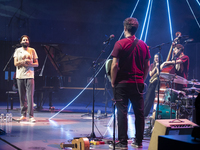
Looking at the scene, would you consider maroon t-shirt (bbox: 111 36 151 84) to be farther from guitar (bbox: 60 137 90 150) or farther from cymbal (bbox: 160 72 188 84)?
cymbal (bbox: 160 72 188 84)

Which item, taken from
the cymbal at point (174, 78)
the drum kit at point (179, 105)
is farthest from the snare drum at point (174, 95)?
the cymbal at point (174, 78)

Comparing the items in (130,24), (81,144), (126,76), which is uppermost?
(130,24)

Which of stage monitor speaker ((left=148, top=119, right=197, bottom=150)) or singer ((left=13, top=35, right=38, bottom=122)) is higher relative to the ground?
singer ((left=13, top=35, right=38, bottom=122))

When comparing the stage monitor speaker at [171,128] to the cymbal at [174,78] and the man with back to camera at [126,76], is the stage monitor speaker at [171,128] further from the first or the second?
the cymbal at [174,78]

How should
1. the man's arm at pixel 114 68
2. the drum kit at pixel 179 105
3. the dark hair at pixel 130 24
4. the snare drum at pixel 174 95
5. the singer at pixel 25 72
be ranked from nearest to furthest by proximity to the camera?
the man's arm at pixel 114 68 < the dark hair at pixel 130 24 < the drum kit at pixel 179 105 < the snare drum at pixel 174 95 < the singer at pixel 25 72

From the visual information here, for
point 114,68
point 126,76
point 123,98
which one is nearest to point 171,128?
point 123,98

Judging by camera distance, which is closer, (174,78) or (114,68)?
(114,68)

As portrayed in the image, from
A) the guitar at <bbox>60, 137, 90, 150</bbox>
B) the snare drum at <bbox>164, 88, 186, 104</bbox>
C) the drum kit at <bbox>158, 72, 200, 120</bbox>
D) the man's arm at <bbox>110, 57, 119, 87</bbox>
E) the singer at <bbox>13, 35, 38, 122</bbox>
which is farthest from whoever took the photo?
the singer at <bbox>13, 35, 38, 122</bbox>

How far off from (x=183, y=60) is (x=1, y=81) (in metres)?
8.72

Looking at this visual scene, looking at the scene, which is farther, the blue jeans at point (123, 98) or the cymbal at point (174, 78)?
the cymbal at point (174, 78)

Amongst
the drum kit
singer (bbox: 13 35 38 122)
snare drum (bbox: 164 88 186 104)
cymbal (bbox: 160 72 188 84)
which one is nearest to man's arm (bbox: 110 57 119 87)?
cymbal (bbox: 160 72 188 84)

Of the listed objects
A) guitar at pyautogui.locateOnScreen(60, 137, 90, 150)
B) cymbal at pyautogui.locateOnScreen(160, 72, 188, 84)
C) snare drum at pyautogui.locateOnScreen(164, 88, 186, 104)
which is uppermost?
cymbal at pyautogui.locateOnScreen(160, 72, 188, 84)

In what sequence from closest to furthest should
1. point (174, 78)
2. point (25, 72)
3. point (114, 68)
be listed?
point (114, 68), point (174, 78), point (25, 72)

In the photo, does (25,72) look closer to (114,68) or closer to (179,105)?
(114,68)
